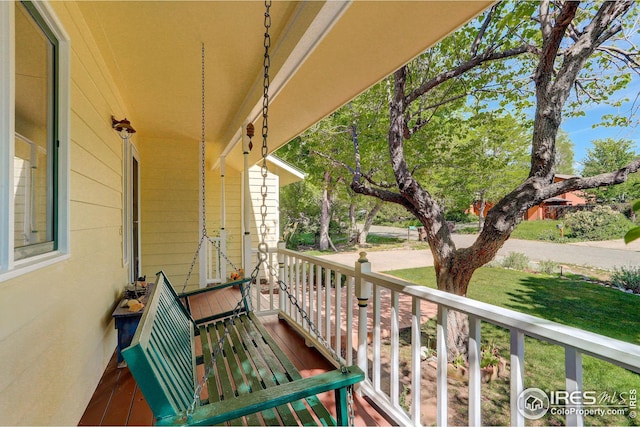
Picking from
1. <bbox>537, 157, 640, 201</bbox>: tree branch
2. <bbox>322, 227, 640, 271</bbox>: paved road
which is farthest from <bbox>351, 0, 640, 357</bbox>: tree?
<bbox>322, 227, 640, 271</bbox>: paved road

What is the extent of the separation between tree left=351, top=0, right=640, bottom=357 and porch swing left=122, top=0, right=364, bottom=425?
300cm

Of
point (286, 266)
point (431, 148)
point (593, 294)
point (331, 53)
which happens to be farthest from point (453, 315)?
point (593, 294)

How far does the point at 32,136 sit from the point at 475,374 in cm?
225

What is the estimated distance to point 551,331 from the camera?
1.08m

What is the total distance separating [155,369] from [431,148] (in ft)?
19.7

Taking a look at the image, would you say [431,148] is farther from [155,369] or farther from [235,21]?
[155,369]

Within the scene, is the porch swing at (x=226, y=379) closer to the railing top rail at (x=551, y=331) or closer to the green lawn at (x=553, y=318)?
the railing top rail at (x=551, y=331)

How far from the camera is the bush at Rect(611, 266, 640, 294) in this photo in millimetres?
6975

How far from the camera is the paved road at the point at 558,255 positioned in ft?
30.0

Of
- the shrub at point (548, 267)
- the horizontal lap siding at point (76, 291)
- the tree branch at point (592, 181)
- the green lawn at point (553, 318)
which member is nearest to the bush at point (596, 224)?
the shrub at point (548, 267)

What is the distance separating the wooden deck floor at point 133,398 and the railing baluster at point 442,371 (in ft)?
1.68

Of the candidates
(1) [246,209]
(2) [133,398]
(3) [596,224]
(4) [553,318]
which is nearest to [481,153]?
(4) [553,318]

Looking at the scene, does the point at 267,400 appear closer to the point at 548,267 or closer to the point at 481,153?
the point at 481,153

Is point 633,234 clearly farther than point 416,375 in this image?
No
